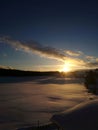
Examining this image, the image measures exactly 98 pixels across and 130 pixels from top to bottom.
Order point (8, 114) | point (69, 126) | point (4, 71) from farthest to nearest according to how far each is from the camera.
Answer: point (4, 71) → point (8, 114) → point (69, 126)

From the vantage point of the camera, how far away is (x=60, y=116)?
7.38m

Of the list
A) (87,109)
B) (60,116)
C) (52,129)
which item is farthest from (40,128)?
(87,109)

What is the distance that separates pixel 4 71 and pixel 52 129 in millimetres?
155471

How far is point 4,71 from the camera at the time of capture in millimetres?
163125

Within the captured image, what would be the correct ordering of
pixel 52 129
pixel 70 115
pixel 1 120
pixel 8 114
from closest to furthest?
pixel 70 115, pixel 52 129, pixel 1 120, pixel 8 114

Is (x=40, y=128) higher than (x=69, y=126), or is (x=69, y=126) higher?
(x=69, y=126)

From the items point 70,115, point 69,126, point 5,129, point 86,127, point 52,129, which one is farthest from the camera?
point 5,129

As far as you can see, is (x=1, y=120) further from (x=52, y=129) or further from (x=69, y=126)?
(x=69, y=126)

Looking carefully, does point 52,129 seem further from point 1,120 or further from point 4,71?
point 4,71

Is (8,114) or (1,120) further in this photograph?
(8,114)

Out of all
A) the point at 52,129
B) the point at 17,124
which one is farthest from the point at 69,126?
the point at 17,124

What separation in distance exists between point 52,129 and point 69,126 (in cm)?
467

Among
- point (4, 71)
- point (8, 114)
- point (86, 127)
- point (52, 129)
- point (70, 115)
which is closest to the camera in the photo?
point (86, 127)

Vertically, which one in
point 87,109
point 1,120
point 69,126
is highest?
point 87,109
